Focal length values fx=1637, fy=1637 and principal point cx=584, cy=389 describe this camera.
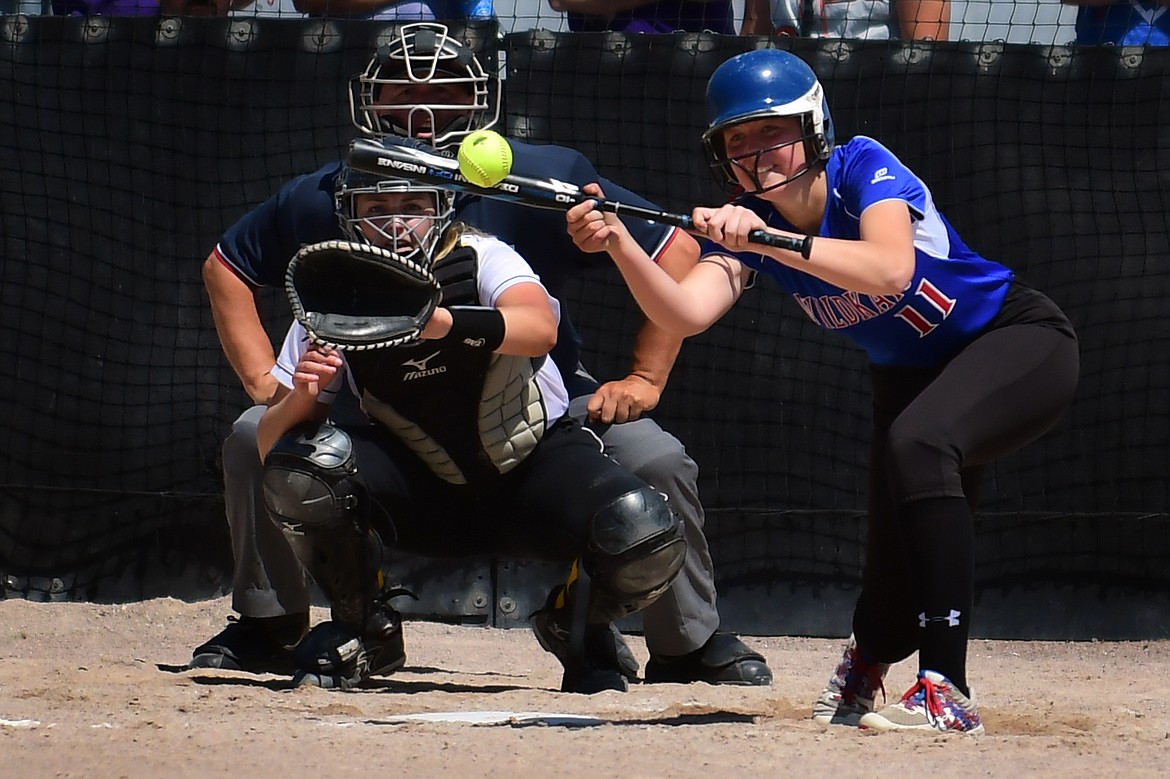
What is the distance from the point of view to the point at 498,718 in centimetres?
361

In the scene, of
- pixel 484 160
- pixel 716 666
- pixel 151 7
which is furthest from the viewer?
pixel 151 7

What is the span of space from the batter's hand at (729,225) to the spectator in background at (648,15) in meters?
2.58

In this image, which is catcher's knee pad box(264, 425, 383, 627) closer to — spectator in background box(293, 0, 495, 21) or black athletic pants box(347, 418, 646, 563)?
black athletic pants box(347, 418, 646, 563)

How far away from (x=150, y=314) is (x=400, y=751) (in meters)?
3.17

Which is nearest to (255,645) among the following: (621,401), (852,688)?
(621,401)

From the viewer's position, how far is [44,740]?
309 centimetres

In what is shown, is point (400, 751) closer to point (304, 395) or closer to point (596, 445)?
point (304, 395)

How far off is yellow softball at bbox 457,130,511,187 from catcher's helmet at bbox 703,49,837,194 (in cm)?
47

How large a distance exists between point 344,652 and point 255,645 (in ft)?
1.98

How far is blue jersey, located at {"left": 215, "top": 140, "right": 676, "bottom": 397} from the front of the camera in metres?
4.56

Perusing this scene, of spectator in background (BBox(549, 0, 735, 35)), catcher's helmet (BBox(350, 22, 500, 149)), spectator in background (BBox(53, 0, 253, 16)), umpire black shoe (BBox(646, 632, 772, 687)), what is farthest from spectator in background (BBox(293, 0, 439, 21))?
umpire black shoe (BBox(646, 632, 772, 687))

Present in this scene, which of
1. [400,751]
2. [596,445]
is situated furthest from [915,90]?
[400,751]

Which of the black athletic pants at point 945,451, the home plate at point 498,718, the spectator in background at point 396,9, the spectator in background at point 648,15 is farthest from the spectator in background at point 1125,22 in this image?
the home plate at point 498,718

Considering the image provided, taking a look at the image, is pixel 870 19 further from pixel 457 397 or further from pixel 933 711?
pixel 933 711
